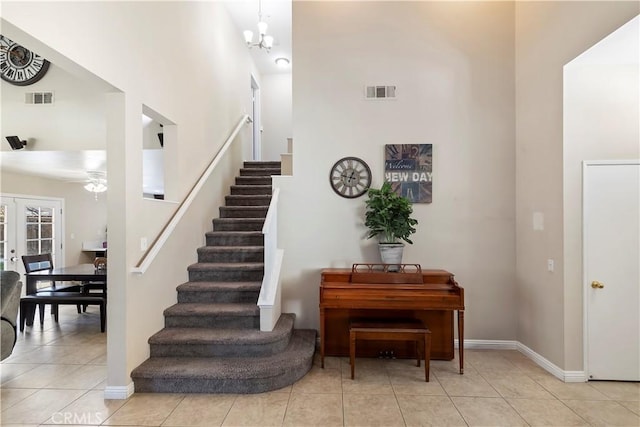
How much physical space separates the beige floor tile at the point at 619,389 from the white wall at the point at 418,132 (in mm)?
871

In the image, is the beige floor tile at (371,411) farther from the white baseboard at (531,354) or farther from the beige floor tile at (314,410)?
the white baseboard at (531,354)

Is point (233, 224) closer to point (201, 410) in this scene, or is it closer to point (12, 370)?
point (201, 410)

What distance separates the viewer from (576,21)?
2.81 meters

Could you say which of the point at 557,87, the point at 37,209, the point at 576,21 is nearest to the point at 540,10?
the point at 576,21

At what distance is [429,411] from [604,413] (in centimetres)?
131

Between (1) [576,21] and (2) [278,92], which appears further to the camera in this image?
(2) [278,92]

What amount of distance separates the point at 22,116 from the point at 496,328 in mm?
5831

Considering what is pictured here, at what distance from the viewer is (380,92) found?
3.78 meters

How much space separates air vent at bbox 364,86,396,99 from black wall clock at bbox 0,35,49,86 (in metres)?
3.61

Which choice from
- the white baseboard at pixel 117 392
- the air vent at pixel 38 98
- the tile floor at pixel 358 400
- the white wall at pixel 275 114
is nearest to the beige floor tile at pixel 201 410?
the tile floor at pixel 358 400

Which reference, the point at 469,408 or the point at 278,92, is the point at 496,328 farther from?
the point at 278,92

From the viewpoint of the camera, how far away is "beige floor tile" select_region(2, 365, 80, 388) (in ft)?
9.50

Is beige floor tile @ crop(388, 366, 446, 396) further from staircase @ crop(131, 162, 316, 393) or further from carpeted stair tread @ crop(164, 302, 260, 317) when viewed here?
carpeted stair tread @ crop(164, 302, 260, 317)

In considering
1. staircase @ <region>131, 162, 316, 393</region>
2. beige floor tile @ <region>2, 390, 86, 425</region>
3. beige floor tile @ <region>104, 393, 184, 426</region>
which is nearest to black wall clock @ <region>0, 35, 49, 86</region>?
staircase @ <region>131, 162, 316, 393</region>
